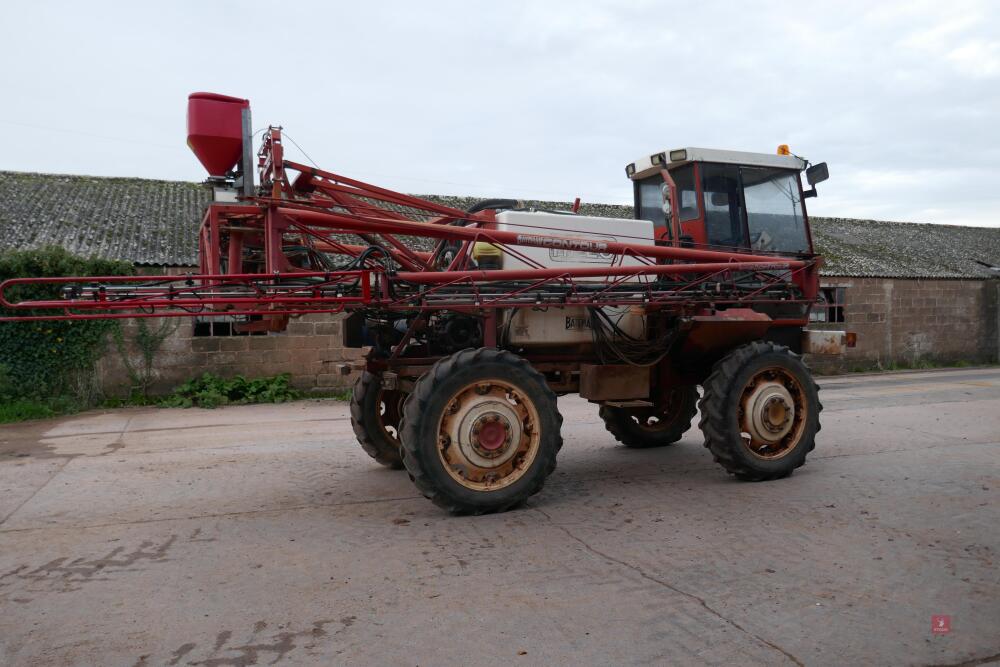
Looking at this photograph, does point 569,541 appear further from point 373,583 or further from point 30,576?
point 30,576

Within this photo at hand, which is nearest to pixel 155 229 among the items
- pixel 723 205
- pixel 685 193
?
pixel 685 193

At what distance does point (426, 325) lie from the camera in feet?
19.8

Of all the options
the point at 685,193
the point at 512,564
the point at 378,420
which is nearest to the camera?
the point at 512,564

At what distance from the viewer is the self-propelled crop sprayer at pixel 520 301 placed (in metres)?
5.09

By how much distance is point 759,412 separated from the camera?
20.1ft

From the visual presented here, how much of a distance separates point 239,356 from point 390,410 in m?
7.71

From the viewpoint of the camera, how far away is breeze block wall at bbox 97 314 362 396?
511 inches

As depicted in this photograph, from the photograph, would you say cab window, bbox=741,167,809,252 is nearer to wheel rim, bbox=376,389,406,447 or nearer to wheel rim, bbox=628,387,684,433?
wheel rim, bbox=628,387,684,433

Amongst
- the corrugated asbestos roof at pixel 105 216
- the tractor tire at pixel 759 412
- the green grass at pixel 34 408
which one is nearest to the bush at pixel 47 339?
the green grass at pixel 34 408

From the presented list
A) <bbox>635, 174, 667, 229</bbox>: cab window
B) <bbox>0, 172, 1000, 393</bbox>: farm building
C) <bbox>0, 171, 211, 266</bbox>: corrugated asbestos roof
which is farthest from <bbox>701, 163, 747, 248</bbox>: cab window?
<bbox>0, 171, 211, 266</bbox>: corrugated asbestos roof

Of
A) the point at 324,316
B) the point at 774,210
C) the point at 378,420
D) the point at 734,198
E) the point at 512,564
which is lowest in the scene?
the point at 512,564

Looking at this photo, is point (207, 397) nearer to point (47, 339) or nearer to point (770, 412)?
point (47, 339)

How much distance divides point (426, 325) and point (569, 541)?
2146 millimetres

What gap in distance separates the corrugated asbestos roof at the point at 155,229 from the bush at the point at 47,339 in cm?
119
